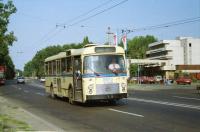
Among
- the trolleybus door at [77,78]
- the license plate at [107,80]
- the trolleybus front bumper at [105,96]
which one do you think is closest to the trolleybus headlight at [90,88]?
the trolleybus front bumper at [105,96]

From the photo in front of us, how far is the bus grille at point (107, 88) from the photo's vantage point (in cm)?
2064

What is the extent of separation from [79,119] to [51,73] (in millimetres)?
13622

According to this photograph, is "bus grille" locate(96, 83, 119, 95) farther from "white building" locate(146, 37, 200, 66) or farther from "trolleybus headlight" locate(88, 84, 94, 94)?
"white building" locate(146, 37, 200, 66)

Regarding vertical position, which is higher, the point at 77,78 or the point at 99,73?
the point at 99,73

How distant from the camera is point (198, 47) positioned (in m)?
134

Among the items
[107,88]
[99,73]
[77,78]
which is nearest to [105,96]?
[107,88]

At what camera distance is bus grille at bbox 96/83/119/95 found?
2064 cm

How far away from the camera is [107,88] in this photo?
→ 2075 centimetres

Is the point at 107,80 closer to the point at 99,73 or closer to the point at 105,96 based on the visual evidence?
the point at 99,73

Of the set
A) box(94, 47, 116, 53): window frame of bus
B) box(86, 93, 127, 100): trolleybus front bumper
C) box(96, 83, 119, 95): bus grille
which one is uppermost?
box(94, 47, 116, 53): window frame of bus

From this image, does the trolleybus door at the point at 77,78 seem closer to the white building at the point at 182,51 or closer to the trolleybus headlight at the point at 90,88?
the trolleybus headlight at the point at 90,88

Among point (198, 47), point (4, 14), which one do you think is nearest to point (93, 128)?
point (4, 14)

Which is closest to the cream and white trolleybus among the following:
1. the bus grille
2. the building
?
the bus grille

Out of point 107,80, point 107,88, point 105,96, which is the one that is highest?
point 107,80
